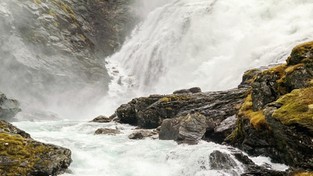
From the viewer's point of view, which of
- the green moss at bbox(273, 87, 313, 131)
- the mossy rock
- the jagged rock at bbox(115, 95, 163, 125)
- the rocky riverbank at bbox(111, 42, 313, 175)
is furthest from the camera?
the jagged rock at bbox(115, 95, 163, 125)

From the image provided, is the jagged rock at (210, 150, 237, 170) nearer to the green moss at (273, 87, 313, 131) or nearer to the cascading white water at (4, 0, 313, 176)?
the cascading white water at (4, 0, 313, 176)

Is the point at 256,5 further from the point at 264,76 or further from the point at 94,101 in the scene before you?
the point at 264,76

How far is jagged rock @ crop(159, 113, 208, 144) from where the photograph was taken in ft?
83.3

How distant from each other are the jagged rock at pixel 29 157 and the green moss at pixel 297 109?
11.2 m

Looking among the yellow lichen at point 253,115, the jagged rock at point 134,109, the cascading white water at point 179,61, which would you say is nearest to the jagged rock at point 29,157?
the cascading white water at point 179,61

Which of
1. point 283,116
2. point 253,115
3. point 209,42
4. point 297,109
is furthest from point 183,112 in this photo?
point 209,42

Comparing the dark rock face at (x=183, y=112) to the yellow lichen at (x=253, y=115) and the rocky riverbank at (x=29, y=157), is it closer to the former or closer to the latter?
the yellow lichen at (x=253, y=115)

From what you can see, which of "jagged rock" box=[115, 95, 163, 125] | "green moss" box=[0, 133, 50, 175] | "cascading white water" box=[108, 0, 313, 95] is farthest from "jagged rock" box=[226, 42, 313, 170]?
"cascading white water" box=[108, 0, 313, 95]

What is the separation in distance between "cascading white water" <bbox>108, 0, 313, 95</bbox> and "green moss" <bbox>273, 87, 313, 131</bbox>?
85.1 ft

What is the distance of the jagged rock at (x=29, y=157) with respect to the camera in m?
15.8

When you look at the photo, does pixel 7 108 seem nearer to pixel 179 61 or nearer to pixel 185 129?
pixel 185 129

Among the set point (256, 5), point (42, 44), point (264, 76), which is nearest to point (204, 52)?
point (256, 5)

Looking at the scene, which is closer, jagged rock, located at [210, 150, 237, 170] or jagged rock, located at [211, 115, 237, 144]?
jagged rock, located at [210, 150, 237, 170]

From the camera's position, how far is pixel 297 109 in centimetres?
1644
